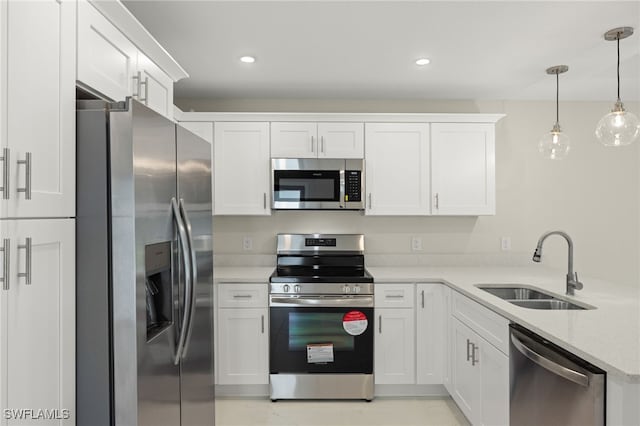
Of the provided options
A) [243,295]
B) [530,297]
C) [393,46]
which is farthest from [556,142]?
[243,295]

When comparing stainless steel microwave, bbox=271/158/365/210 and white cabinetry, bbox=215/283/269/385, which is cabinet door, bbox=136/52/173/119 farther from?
white cabinetry, bbox=215/283/269/385

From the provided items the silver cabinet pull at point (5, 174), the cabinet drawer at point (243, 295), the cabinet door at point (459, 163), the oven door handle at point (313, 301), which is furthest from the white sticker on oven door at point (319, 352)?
the silver cabinet pull at point (5, 174)

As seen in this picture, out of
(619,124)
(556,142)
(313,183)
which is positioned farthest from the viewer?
(313,183)

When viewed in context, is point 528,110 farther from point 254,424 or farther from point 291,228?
point 254,424

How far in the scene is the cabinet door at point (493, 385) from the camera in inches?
77.2

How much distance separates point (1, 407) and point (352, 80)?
107 inches

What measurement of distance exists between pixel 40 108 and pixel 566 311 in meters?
2.18

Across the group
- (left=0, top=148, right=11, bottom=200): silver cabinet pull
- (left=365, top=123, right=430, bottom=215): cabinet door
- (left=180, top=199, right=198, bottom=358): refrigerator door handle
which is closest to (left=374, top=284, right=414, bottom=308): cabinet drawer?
(left=365, top=123, right=430, bottom=215): cabinet door

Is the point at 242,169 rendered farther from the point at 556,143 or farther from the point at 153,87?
the point at 556,143

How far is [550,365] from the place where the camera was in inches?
60.6

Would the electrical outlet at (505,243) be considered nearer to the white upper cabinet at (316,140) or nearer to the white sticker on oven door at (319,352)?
→ the white upper cabinet at (316,140)

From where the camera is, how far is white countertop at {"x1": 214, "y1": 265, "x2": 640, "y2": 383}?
4.49 feet

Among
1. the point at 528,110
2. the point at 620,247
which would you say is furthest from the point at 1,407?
the point at 620,247

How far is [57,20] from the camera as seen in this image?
127 centimetres
